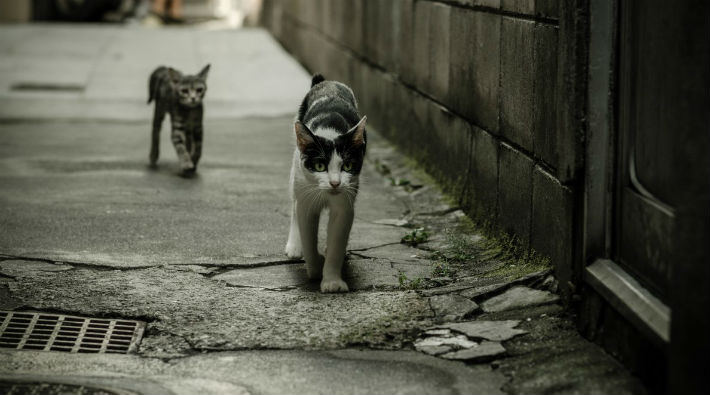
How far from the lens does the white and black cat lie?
5699 mm

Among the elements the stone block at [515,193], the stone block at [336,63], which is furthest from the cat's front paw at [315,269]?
the stone block at [336,63]

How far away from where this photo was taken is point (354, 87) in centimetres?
1246

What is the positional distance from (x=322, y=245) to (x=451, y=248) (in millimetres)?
793

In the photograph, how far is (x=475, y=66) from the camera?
7473 mm

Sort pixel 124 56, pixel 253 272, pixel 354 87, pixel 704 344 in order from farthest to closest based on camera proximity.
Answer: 1. pixel 124 56
2. pixel 354 87
3. pixel 253 272
4. pixel 704 344

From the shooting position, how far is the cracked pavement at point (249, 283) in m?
4.80

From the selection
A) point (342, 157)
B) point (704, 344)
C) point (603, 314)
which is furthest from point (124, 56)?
point (704, 344)

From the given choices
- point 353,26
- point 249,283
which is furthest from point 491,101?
point 353,26

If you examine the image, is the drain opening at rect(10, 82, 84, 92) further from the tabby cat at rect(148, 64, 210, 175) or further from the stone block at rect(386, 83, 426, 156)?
the stone block at rect(386, 83, 426, 156)

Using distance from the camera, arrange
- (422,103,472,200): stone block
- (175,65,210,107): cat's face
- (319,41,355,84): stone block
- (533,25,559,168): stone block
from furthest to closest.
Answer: (319,41,355,84): stone block < (175,65,210,107): cat's face < (422,103,472,200): stone block < (533,25,559,168): stone block

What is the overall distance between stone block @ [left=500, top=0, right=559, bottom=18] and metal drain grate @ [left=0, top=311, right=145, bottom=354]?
2.56m

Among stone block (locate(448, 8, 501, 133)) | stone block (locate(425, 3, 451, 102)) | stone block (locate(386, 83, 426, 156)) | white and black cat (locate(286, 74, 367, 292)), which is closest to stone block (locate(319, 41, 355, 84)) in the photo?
stone block (locate(386, 83, 426, 156))

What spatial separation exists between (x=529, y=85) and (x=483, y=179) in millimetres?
1149

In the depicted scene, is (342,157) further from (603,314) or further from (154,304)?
(603,314)
